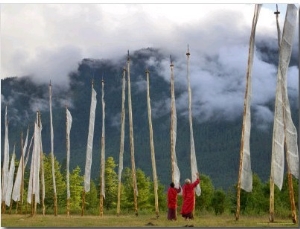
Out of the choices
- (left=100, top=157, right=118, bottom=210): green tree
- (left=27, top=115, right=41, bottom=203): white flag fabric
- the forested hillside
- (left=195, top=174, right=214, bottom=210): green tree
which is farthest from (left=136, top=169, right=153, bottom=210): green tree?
(left=27, top=115, right=41, bottom=203): white flag fabric

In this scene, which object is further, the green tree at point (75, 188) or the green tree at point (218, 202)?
the green tree at point (75, 188)

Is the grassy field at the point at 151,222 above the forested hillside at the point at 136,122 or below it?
below

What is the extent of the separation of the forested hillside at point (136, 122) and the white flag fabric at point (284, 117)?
5.04 ft

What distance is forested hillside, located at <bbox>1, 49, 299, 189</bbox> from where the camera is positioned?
22.2 metres

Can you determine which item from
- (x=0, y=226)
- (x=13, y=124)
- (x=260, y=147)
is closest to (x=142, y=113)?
(x=260, y=147)

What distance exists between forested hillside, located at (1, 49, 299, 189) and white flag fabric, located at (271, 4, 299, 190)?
60.5 inches

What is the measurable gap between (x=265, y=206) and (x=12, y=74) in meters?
8.84

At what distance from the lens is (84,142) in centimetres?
3084

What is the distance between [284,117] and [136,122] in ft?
48.0

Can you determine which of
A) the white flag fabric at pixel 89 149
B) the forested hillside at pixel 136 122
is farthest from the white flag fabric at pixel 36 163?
the white flag fabric at pixel 89 149

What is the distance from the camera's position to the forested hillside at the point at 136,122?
22.2 meters

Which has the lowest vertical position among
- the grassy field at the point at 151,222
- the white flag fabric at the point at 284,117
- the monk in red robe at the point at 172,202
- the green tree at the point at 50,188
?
the grassy field at the point at 151,222

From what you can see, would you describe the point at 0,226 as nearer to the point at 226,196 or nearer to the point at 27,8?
the point at 27,8

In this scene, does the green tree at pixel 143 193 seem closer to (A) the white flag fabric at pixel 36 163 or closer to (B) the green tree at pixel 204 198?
(B) the green tree at pixel 204 198
